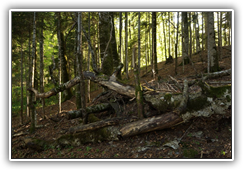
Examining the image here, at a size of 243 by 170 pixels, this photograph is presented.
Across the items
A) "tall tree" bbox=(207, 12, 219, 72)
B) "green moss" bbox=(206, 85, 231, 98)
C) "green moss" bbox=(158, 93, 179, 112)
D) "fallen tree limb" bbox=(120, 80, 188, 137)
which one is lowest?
"fallen tree limb" bbox=(120, 80, 188, 137)

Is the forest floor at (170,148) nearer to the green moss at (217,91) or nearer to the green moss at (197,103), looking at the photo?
the green moss at (197,103)

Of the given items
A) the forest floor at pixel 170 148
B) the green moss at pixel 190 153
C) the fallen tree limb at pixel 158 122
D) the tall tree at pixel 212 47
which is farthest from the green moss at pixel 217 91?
the tall tree at pixel 212 47

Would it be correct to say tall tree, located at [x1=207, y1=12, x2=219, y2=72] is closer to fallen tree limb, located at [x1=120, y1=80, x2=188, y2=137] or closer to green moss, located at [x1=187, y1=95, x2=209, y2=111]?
green moss, located at [x1=187, y1=95, x2=209, y2=111]

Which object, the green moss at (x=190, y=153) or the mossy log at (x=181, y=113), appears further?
the mossy log at (x=181, y=113)

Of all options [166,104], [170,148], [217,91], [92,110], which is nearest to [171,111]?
[166,104]

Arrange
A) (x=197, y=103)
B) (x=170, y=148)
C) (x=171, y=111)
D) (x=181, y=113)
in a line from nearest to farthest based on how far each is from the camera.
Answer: (x=170, y=148) < (x=181, y=113) < (x=197, y=103) < (x=171, y=111)

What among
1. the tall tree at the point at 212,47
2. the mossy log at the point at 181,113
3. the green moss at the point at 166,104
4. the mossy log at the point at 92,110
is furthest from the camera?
the tall tree at the point at 212,47

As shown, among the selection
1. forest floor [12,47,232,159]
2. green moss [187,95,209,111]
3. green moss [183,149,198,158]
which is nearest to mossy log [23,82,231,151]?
green moss [187,95,209,111]

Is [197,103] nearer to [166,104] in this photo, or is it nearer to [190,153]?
[166,104]

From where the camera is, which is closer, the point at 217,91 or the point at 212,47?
the point at 217,91

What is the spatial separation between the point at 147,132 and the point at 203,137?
5.19 feet

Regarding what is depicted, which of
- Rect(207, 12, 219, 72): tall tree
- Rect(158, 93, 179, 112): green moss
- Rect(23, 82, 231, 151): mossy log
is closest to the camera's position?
Rect(23, 82, 231, 151): mossy log

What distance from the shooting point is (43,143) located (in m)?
5.15

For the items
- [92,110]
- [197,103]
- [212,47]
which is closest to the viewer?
[197,103]
